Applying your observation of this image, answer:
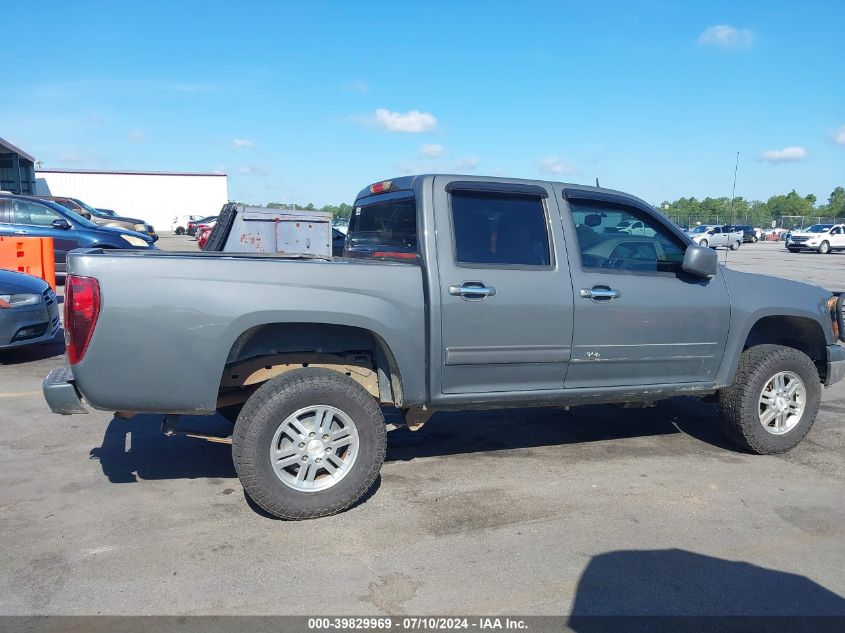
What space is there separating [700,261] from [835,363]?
1.69 metres

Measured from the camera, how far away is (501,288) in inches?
166

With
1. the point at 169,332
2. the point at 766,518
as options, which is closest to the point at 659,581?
the point at 766,518

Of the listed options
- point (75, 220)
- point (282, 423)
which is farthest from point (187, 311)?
point (75, 220)

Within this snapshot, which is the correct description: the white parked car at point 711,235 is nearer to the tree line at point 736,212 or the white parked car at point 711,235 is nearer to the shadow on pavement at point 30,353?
the tree line at point 736,212

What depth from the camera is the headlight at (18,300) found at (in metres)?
7.45

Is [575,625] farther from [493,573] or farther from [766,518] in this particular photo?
[766,518]

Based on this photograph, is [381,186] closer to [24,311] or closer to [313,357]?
[313,357]

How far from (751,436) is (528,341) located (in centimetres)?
205

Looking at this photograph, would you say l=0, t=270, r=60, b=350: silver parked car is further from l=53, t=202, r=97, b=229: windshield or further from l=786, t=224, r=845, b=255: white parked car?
l=786, t=224, r=845, b=255: white parked car

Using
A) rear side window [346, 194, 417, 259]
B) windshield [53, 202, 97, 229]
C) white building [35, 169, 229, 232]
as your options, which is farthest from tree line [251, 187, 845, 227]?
rear side window [346, 194, 417, 259]

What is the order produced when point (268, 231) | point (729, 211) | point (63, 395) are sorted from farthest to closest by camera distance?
1. point (729, 211)
2. point (268, 231)
3. point (63, 395)

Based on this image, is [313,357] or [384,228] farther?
[384,228]

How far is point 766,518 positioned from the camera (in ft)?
13.5

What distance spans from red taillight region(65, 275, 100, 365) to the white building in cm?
5636
